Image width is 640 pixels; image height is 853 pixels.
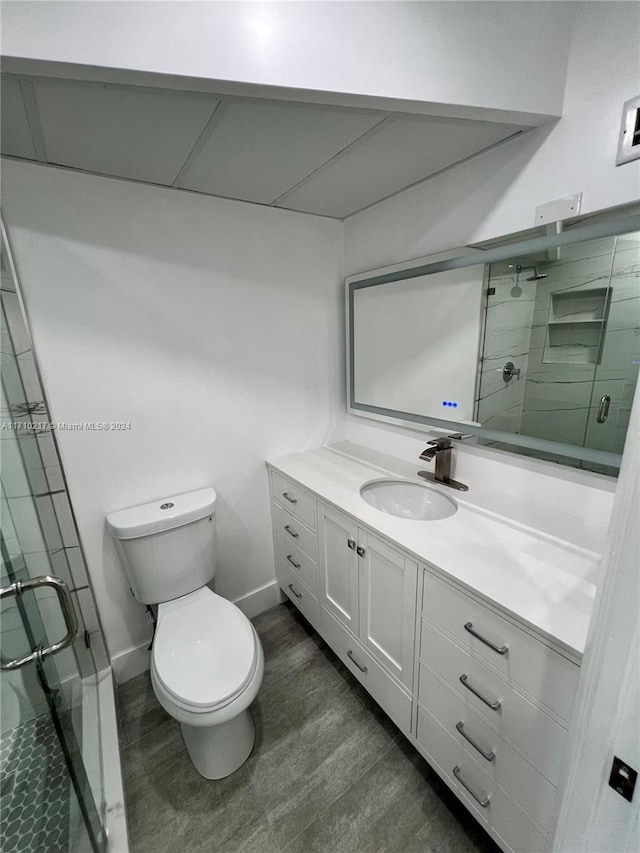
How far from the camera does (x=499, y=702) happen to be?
917 millimetres

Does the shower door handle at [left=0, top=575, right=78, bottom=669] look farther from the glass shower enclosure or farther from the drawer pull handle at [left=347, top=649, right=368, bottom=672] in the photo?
the drawer pull handle at [left=347, top=649, right=368, bottom=672]

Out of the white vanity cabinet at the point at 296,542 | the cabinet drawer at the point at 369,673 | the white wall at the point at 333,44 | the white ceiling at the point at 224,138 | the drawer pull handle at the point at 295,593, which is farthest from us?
the drawer pull handle at the point at 295,593

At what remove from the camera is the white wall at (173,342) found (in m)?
1.28

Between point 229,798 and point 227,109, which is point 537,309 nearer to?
point 227,109

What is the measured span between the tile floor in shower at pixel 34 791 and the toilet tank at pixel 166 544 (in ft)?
1.58

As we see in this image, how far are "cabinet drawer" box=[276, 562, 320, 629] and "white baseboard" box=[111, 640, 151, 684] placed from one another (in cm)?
71

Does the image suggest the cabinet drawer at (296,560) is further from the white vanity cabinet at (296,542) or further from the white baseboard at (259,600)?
the white baseboard at (259,600)

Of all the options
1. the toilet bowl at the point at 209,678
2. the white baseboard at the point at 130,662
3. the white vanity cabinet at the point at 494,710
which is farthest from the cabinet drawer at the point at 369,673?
the white baseboard at the point at 130,662

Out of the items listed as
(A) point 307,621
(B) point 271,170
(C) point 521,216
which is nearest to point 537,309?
(C) point 521,216

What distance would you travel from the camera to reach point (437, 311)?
4.86 feet

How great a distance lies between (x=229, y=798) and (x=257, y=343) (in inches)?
70.0

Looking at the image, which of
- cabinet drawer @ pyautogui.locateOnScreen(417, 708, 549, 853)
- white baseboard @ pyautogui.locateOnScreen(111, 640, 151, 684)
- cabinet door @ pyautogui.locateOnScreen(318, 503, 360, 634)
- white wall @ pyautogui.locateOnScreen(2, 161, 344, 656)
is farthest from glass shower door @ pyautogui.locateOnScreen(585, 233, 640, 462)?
white baseboard @ pyautogui.locateOnScreen(111, 640, 151, 684)

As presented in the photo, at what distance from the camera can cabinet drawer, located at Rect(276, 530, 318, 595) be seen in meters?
1.69

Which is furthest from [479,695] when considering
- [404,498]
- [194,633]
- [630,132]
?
[630,132]
